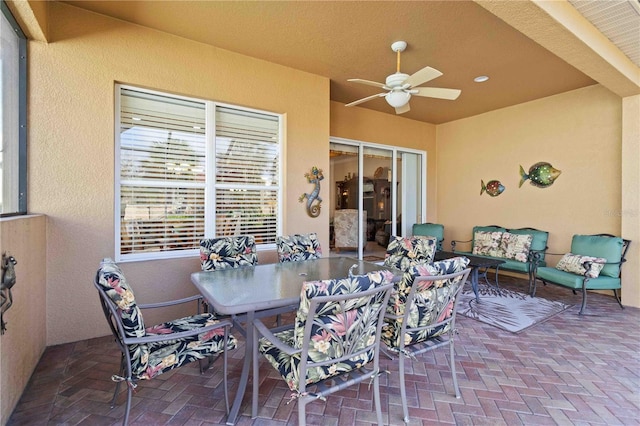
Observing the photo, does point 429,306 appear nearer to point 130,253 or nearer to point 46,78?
point 130,253

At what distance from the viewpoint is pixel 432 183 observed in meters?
6.77

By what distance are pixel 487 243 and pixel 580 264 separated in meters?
1.51

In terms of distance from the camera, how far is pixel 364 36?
3145 mm

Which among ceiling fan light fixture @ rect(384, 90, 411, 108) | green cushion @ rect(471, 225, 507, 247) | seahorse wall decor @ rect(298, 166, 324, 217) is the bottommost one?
green cushion @ rect(471, 225, 507, 247)

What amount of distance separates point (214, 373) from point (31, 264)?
163 cm

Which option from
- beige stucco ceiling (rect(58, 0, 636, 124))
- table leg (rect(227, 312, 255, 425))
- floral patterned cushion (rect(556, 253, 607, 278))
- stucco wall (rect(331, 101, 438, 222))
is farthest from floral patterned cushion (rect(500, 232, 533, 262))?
table leg (rect(227, 312, 255, 425))

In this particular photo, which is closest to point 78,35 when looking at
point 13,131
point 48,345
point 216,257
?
point 13,131

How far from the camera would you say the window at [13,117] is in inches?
88.2

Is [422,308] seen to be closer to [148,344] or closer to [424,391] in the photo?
[424,391]

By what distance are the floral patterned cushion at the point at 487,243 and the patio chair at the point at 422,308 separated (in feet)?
12.3

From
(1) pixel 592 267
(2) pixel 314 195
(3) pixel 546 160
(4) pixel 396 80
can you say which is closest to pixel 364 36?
(4) pixel 396 80

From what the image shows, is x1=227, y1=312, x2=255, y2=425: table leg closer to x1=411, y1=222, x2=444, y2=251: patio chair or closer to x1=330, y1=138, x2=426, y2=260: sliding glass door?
x1=330, y1=138, x2=426, y2=260: sliding glass door

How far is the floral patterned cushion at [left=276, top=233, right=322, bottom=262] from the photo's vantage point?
10.1 ft

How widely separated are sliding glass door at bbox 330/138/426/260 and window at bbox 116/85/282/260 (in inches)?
84.4
